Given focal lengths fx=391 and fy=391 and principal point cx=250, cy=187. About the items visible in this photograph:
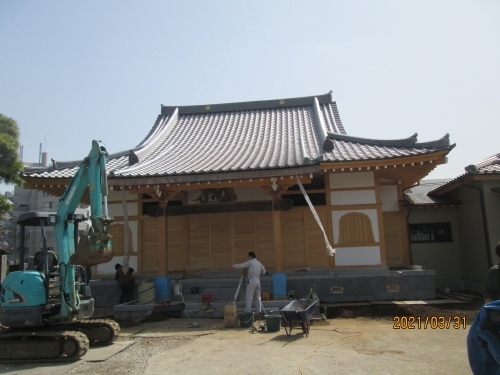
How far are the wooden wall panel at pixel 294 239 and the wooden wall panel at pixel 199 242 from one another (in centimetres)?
257

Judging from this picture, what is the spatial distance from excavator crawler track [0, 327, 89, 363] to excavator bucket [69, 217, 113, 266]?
4.01 feet

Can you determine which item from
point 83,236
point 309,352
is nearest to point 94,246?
point 83,236

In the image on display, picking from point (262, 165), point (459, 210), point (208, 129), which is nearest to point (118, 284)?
point (262, 165)

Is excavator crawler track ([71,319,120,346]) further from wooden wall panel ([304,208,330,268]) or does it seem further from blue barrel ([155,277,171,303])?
wooden wall panel ([304,208,330,268])

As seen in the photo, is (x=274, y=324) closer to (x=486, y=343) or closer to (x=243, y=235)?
(x=243, y=235)

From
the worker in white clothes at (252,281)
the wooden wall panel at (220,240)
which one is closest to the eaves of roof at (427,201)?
the wooden wall panel at (220,240)

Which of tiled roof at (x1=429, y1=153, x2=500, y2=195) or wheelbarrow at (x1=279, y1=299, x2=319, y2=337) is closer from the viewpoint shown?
wheelbarrow at (x1=279, y1=299, x2=319, y2=337)

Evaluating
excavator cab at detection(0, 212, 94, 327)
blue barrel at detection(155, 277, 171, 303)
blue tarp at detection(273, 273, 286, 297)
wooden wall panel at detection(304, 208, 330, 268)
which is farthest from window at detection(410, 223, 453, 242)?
excavator cab at detection(0, 212, 94, 327)

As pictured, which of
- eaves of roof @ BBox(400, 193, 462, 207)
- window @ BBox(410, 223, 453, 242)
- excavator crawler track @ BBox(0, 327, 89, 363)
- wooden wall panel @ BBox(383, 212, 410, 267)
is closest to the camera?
excavator crawler track @ BBox(0, 327, 89, 363)

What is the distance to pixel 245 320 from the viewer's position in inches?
340

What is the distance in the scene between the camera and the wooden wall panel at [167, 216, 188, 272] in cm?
1290

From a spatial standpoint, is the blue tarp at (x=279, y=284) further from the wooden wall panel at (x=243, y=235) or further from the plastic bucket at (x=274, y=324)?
the plastic bucket at (x=274, y=324)
